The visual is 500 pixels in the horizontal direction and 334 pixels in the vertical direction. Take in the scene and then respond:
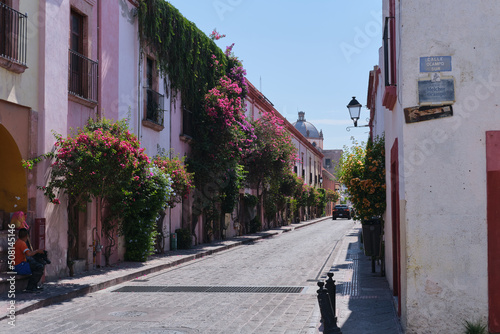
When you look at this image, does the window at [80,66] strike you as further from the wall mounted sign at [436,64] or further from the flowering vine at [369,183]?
the wall mounted sign at [436,64]

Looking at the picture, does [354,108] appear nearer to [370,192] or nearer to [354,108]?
[354,108]

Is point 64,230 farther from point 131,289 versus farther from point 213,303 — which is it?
point 213,303

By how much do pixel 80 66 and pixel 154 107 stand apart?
447 centimetres

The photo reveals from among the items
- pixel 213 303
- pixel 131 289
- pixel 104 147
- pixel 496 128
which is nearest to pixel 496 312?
pixel 496 128

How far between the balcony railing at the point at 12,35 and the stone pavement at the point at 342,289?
14.3 ft

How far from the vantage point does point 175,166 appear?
16.6 meters

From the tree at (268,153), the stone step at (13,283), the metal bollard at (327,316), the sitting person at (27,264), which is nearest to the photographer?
the metal bollard at (327,316)

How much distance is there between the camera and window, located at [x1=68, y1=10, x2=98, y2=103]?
13.0 meters

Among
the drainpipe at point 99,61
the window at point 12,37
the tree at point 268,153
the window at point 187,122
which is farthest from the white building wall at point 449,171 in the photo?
the tree at point 268,153

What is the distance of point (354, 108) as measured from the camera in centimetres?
1753

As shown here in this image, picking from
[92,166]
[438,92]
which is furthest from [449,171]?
[92,166]

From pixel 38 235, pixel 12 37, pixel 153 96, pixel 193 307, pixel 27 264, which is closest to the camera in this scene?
pixel 193 307

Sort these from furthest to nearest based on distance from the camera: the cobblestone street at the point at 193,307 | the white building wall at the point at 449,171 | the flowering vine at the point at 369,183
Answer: the flowering vine at the point at 369,183 → the cobblestone street at the point at 193,307 → the white building wall at the point at 449,171

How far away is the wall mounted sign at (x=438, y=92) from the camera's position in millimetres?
6242
